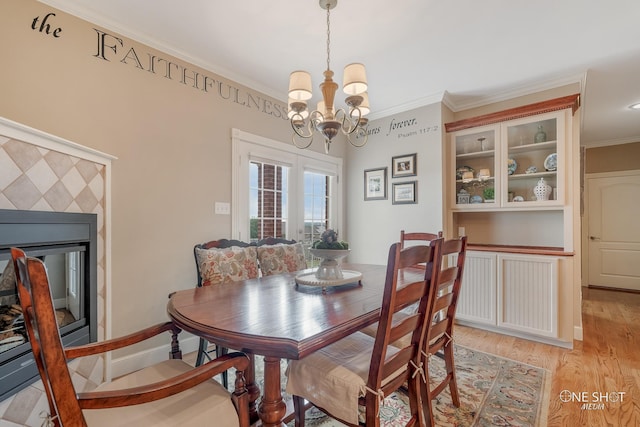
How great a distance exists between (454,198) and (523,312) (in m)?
1.38

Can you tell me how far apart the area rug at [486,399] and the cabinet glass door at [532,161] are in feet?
5.56

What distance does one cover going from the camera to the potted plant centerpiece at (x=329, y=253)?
5.61 feet

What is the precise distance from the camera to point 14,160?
1390mm

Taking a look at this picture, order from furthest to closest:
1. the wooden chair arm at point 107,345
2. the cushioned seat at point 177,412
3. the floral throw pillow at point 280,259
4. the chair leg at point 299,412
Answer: the floral throw pillow at point 280,259 → the chair leg at point 299,412 → the wooden chair arm at point 107,345 → the cushioned seat at point 177,412

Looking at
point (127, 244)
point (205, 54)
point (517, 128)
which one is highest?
point (205, 54)

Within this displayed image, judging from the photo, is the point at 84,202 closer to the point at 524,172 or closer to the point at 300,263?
the point at 300,263

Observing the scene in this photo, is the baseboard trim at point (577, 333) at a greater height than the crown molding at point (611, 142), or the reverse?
the crown molding at point (611, 142)

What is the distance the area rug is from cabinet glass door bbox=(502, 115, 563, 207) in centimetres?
170

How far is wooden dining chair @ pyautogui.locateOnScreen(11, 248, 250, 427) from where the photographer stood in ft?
2.41

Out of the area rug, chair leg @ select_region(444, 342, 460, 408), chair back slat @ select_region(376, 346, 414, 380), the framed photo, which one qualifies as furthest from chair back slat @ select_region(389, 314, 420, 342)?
the framed photo

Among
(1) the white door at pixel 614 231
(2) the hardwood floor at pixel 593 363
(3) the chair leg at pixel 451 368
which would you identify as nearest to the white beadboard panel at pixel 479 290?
(2) the hardwood floor at pixel 593 363

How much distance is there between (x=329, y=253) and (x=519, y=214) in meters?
2.84

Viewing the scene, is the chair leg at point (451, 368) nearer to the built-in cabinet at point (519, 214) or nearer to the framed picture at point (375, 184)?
the built-in cabinet at point (519, 214)

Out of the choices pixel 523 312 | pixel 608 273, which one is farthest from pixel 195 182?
pixel 608 273
